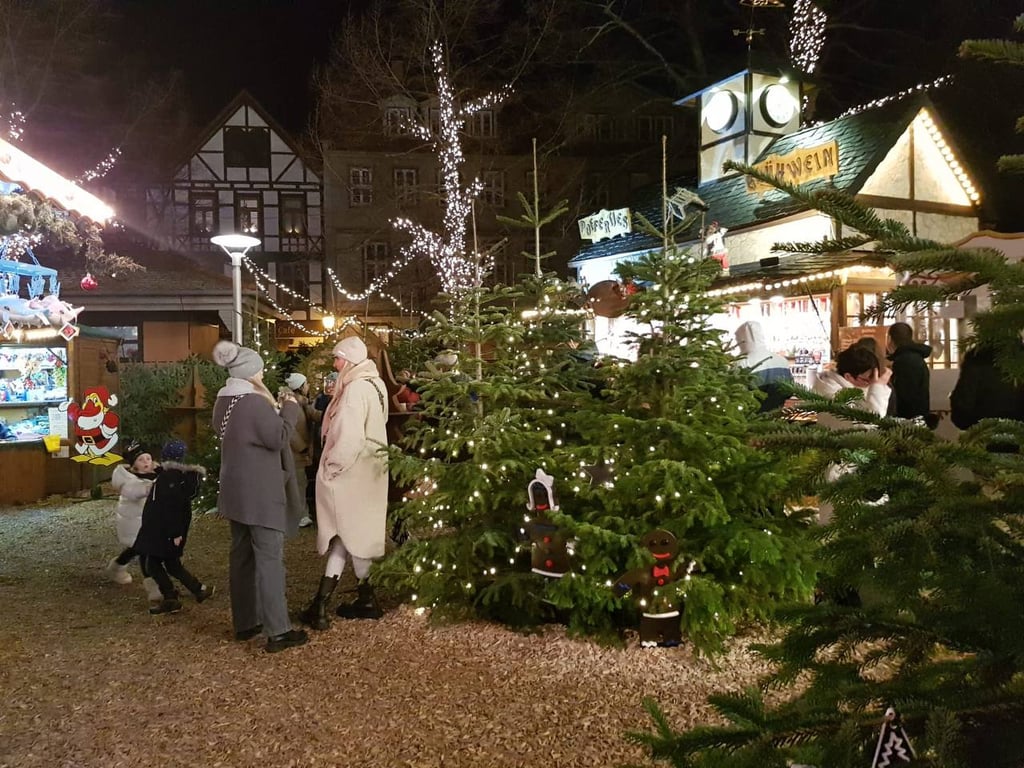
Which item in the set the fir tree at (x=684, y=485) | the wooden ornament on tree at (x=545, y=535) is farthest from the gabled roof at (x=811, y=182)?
the wooden ornament on tree at (x=545, y=535)

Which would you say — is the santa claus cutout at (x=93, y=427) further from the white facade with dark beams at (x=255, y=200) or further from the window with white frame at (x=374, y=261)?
the white facade with dark beams at (x=255, y=200)

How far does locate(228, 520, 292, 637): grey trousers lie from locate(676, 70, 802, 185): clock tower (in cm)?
1344

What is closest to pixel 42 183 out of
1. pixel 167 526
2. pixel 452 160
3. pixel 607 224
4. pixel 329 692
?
pixel 167 526

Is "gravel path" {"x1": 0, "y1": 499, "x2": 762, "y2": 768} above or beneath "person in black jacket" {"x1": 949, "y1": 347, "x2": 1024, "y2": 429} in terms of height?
beneath

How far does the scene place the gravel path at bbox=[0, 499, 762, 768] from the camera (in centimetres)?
391

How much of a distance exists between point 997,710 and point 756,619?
4.15 m

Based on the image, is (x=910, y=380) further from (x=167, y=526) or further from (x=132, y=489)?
(x=132, y=489)

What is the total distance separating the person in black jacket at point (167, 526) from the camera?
6.42 metres

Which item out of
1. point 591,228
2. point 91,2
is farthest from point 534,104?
point 91,2

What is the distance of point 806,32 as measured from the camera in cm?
2256

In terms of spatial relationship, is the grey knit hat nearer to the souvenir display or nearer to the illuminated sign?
the souvenir display

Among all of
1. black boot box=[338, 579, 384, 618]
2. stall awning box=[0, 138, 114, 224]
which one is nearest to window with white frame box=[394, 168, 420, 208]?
stall awning box=[0, 138, 114, 224]

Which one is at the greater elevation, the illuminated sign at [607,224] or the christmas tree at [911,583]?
the illuminated sign at [607,224]

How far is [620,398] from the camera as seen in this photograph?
228 inches
